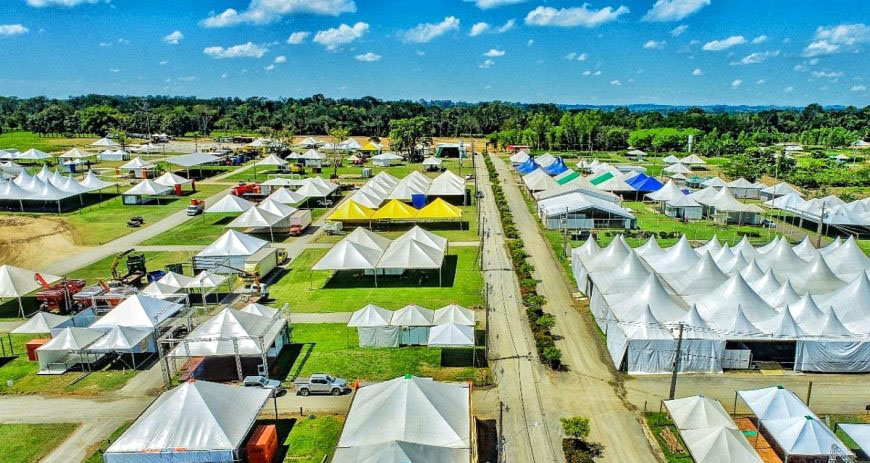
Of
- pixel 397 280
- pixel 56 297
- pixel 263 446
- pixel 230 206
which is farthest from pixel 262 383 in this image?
pixel 230 206

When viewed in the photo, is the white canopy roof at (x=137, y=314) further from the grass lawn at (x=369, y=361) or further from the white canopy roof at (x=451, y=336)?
the white canopy roof at (x=451, y=336)

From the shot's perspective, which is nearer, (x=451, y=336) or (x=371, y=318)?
(x=451, y=336)

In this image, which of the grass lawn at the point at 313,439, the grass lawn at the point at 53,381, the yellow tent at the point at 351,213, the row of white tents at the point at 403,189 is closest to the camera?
the grass lawn at the point at 313,439

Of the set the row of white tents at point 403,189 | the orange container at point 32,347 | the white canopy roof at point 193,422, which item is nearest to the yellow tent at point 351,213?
the row of white tents at point 403,189

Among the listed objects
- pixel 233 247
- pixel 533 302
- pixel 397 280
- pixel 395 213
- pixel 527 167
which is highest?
pixel 527 167

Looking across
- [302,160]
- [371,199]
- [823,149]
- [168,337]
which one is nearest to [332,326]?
[168,337]

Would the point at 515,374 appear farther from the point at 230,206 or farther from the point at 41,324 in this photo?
the point at 230,206

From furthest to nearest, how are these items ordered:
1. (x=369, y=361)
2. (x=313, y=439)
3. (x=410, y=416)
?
1. (x=369, y=361)
2. (x=313, y=439)
3. (x=410, y=416)
